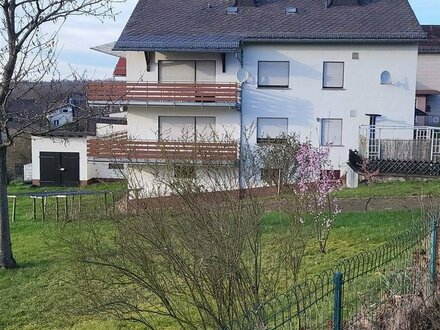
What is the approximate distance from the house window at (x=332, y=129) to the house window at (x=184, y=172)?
62.6 ft

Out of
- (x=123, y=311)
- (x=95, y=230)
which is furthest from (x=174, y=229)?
(x=95, y=230)

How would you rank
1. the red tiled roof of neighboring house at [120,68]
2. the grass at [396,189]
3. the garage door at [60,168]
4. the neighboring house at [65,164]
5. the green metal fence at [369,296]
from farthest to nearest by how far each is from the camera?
the garage door at [60,168]
the neighboring house at [65,164]
the red tiled roof of neighboring house at [120,68]
the grass at [396,189]
the green metal fence at [369,296]

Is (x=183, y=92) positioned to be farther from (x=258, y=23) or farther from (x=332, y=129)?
(x=332, y=129)

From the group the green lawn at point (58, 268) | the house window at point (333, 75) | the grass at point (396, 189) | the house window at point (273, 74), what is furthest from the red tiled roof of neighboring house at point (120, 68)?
the green lawn at point (58, 268)

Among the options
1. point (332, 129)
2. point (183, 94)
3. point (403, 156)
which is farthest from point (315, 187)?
point (332, 129)

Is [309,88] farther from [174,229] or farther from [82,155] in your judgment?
[174,229]

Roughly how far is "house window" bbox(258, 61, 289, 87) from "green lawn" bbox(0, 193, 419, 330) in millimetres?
11936

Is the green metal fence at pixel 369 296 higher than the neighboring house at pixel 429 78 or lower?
lower

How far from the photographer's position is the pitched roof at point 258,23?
24.5 m

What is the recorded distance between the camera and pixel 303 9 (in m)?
26.8

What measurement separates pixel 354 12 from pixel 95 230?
22664 millimetres

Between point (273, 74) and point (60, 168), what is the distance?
16203 mm

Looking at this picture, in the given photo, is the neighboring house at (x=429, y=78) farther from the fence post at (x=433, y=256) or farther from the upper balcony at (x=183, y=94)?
the fence post at (x=433, y=256)

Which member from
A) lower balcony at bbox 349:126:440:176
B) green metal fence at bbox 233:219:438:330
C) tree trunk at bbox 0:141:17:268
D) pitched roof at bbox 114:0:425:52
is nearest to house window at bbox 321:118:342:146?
lower balcony at bbox 349:126:440:176
